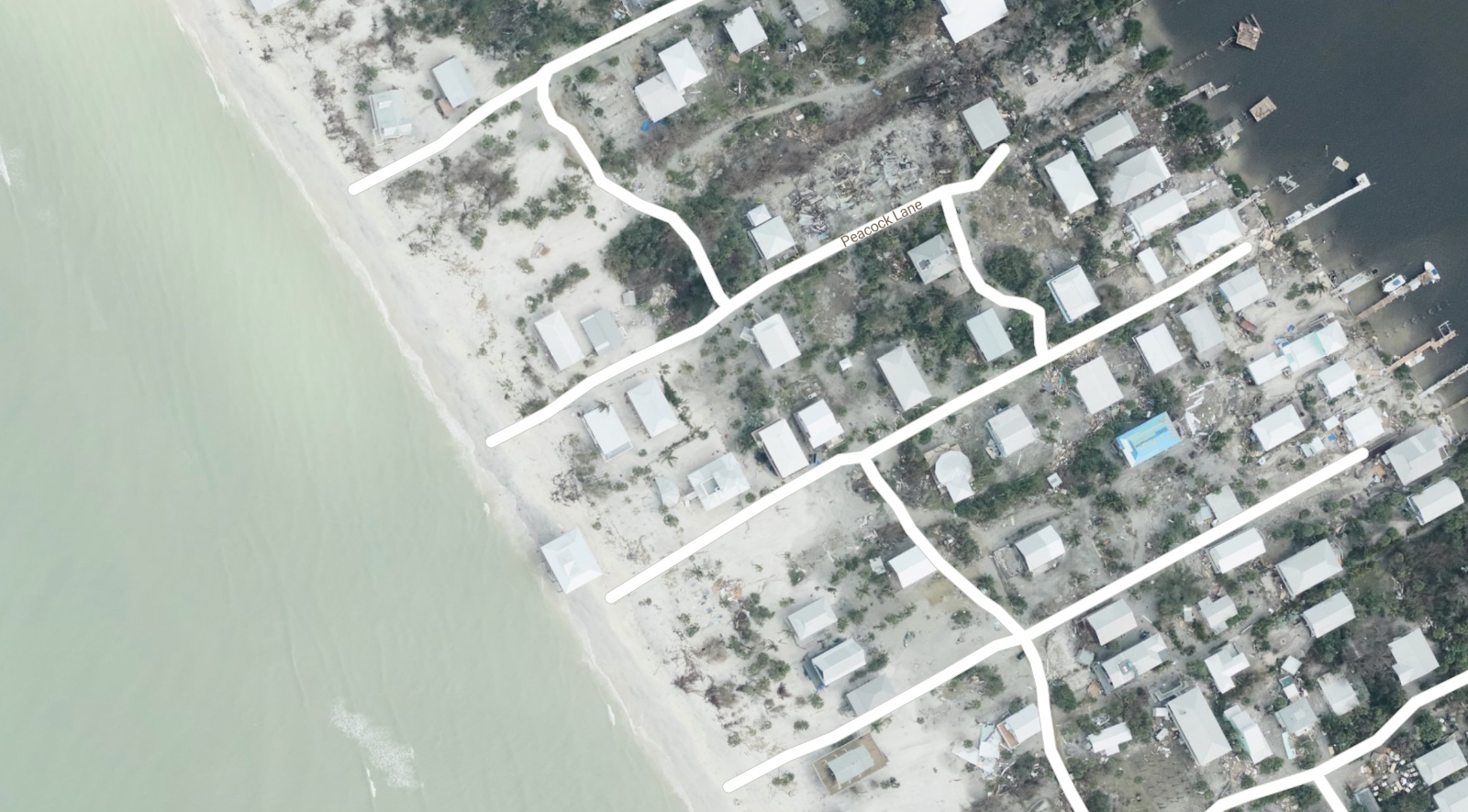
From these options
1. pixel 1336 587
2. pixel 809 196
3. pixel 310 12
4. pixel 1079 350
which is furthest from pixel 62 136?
pixel 1336 587

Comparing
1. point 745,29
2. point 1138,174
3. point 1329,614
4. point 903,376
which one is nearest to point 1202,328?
point 1138,174

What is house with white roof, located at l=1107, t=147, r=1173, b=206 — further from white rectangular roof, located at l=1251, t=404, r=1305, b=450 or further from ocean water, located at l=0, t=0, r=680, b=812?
ocean water, located at l=0, t=0, r=680, b=812

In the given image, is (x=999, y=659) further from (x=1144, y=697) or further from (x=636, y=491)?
(x=636, y=491)

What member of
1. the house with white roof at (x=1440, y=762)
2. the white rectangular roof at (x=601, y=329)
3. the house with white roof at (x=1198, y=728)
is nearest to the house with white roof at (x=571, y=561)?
the white rectangular roof at (x=601, y=329)

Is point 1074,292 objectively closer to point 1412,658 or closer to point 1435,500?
point 1435,500

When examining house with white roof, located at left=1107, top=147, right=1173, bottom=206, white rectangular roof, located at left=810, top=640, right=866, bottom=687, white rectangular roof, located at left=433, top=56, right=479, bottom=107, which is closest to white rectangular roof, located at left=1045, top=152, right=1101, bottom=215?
house with white roof, located at left=1107, top=147, right=1173, bottom=206

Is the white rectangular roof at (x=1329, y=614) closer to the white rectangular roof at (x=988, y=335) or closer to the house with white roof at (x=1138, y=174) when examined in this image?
the white rectangular roof at (x=988, y=335)
